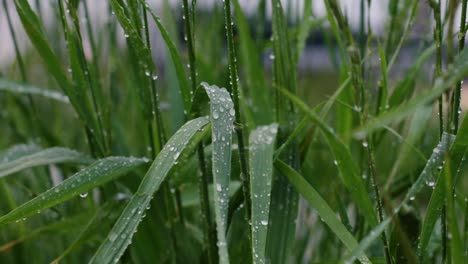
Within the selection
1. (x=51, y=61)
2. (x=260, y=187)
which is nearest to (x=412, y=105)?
(x=260, y=187)

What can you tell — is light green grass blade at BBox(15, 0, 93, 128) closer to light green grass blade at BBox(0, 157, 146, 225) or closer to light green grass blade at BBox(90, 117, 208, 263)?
light green grass blade at BBox(0, 157, 146, 225)

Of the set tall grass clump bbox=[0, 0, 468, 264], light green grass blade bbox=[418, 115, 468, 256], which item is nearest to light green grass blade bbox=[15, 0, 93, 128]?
tall grass clump bbox=[0, 0, 468, 264]

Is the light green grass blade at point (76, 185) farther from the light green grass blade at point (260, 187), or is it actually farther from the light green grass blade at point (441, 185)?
the light green grass blade at point (441, 185)

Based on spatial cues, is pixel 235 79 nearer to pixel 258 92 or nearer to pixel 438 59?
pixel 438 59

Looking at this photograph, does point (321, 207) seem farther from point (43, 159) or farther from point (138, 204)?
point (43, 159)

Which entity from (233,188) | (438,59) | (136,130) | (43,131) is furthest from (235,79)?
(136,130)
